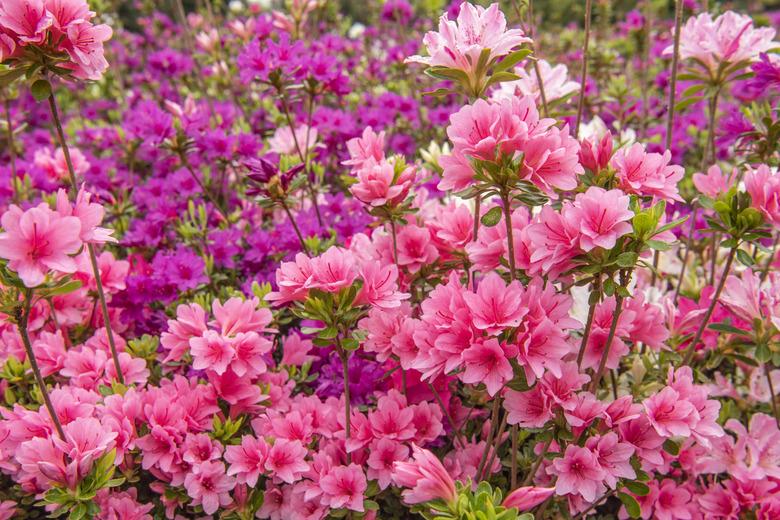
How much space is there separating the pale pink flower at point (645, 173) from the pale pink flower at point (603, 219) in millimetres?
200

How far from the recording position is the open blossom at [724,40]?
6.02 ft

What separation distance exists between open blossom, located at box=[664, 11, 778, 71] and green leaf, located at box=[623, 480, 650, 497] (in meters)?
1.24

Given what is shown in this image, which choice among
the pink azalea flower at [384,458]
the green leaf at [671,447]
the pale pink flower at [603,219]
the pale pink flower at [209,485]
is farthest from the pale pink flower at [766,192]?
the pale pink flower at [209,485]

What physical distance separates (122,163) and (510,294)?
263cm

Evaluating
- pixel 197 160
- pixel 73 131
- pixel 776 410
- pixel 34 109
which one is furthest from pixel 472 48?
pixel 34 109

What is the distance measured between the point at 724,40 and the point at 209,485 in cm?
186

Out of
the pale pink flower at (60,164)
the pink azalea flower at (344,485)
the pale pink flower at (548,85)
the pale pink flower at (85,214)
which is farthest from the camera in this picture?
the pale pink flower at (60,164)

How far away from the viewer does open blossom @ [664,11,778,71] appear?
1834 mm

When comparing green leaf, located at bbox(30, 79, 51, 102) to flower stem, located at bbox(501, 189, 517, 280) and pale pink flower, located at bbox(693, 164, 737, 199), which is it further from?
pale pink flower, located at bbox(693, 164, 737, 199)

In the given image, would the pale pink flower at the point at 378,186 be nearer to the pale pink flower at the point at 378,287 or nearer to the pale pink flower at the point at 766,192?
the pale pink flower at the point at 378,287

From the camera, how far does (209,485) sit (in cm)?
153

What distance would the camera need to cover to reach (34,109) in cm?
413

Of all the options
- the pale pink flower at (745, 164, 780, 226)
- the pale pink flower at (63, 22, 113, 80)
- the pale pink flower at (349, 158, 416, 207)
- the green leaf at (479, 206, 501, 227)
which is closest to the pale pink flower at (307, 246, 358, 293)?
the pale pink flower at (349, 158, 416, 207)

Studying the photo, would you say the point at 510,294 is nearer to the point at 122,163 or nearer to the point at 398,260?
the point at 398,260
